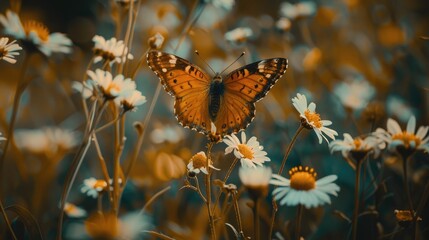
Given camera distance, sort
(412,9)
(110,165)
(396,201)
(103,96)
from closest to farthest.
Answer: (103,96) → (396,201) → (110,165) → (412,9)

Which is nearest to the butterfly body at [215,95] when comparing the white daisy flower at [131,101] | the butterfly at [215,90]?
the butterfly at [215,90]

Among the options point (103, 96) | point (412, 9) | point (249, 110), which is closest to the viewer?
point (103, 96)

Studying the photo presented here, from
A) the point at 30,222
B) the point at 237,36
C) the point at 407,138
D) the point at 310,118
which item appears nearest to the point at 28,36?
the point at 30,222

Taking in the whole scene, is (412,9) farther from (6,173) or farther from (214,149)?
(6,173)

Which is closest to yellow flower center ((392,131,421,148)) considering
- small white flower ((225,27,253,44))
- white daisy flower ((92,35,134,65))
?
white daisy flower ((92,35,134,65))

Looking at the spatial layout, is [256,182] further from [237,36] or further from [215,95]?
[237,36]

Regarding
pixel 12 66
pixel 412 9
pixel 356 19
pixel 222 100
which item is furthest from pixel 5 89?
pixel 412 9

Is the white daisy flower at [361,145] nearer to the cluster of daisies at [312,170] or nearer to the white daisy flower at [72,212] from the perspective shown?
the cluster of daisies at [312,170]

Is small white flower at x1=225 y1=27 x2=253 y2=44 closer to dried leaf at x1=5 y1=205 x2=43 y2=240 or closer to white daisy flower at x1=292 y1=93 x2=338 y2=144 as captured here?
white daisy flower at x1=292 y1=93 x2=338 y2=144
